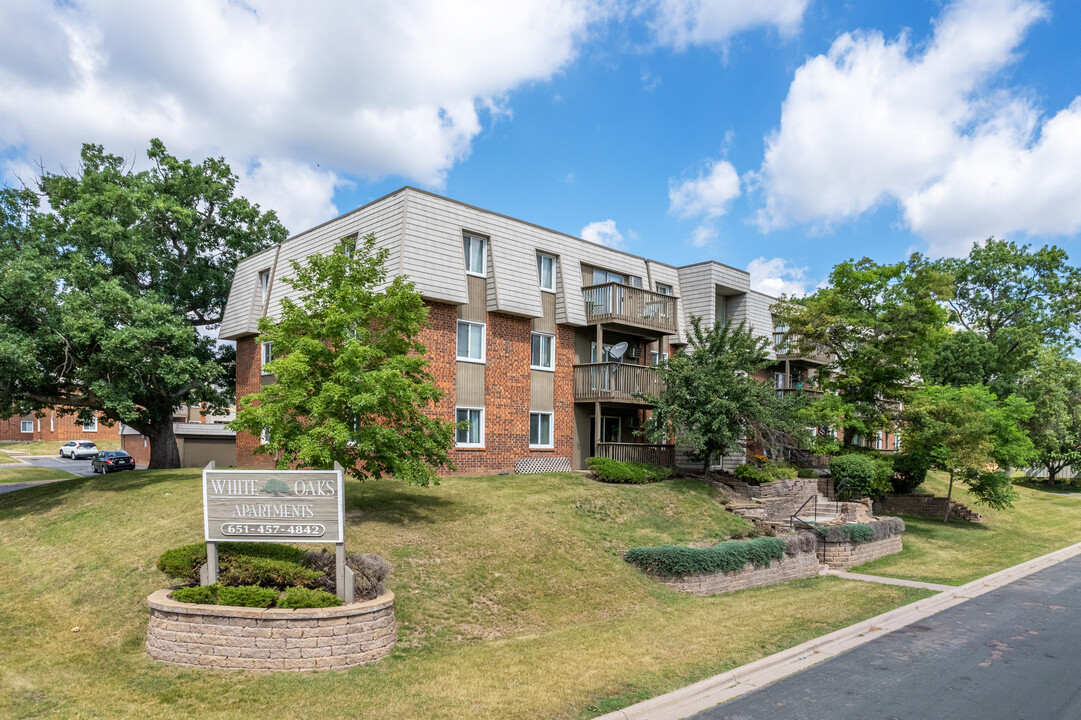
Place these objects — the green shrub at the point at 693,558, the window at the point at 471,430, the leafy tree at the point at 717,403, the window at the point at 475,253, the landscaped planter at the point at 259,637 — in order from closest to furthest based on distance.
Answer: the landscaped planter at the point at 259,637 < the green shrub at the point at 693,558 < the window at the point at 471,430 < the leafy tree at the point at 717,403 < the window at the point at 475,253

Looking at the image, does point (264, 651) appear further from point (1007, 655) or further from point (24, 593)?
point (1007, 655)

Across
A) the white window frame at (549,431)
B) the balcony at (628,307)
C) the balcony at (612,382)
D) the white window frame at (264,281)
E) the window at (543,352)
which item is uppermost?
the white window frame at (264,281)

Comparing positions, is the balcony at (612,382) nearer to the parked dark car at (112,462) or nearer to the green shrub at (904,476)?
the green shrub at (904,476)

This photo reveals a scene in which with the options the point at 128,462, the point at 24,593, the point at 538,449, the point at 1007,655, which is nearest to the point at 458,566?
the point at 24,593

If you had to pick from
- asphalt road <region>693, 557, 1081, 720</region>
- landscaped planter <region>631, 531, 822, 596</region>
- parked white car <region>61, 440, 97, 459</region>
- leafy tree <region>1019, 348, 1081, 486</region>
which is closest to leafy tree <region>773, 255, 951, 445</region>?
landscaped planter <region>631, 531, 822, 596</region>

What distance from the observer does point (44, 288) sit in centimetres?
2027

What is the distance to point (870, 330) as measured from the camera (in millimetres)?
28453

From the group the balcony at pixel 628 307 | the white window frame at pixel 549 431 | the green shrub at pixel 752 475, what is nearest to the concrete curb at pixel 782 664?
the green shrub at pixel 752 475

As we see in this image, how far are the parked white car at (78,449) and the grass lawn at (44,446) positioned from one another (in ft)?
9.80

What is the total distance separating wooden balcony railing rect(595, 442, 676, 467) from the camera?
25.9 metres

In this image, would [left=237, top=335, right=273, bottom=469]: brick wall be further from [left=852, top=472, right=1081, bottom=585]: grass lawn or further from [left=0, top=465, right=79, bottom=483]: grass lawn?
[left=852, top=472, right=1081, bottom=585]: grass lawn

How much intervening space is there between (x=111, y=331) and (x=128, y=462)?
2302 centimetres

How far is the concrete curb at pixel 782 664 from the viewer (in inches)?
307

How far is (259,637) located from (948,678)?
906 cm
